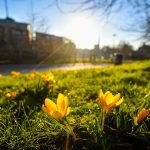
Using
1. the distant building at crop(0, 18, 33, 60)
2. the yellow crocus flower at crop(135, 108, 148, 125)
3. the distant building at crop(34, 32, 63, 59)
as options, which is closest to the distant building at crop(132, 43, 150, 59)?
the distant building at crop(34, 32, 63, 59)

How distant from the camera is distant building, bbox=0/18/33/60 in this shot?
86.6 feet

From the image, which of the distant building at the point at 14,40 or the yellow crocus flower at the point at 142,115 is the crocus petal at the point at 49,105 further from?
the distant building at the point at 14,40

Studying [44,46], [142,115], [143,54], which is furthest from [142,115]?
[143,54]

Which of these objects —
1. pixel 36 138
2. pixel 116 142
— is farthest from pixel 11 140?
pixel 116 142

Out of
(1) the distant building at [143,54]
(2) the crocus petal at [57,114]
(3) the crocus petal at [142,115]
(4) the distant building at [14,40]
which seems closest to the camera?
(2) the crocus petal at [57,114]

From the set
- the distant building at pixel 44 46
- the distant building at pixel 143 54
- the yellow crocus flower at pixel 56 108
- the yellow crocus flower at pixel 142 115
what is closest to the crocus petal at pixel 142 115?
the yellow crocus flower at pixel 142 115

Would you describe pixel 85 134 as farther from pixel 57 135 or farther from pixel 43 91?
pixel 43 91

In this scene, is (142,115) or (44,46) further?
(44,46)

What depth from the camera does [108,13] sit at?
618cm

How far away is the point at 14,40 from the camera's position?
2933 centimetres

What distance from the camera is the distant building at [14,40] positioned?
86.6ft

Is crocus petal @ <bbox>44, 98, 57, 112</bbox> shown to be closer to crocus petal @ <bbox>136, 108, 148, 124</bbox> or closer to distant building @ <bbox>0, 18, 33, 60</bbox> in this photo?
crocus petal @ <bbox>136, 108, 148, 124</bbox>

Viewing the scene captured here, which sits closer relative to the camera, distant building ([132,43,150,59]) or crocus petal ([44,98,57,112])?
crocus petal ([44,98,57,112])

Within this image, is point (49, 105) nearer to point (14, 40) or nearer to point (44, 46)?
point (14, 40)
